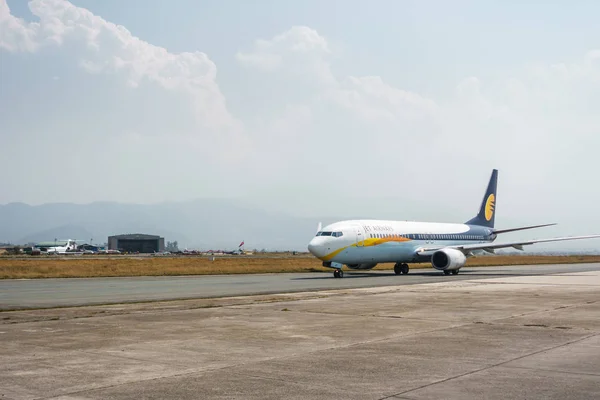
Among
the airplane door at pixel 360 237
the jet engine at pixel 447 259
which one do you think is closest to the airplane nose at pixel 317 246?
the airplane door at pixel 360 237

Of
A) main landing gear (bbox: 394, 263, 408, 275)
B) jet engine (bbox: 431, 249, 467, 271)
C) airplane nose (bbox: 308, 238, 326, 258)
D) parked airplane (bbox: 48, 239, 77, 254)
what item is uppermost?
parked airplane (bbox: 48, 239, 77, 254)

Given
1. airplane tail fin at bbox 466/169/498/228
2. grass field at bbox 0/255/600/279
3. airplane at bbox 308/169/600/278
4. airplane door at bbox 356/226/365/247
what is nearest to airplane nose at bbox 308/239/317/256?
airplane at bbox 308/169/600/278

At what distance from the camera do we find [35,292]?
87.1ft

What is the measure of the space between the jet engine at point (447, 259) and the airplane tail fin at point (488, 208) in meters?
13.8

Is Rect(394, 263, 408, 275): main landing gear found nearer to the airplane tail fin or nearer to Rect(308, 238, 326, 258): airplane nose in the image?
Rect(308, 238, 326, 258): airplane nose

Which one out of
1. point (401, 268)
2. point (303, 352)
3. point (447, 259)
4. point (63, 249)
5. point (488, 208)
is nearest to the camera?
point (303, 352)

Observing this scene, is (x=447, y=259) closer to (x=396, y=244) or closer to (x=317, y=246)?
(x=396, y=244)

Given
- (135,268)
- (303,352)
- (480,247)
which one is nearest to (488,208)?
(480,247)

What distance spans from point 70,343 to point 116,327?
243cm

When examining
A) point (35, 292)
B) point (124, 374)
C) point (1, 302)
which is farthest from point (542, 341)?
point (35, 292)

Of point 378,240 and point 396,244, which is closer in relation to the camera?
point 378,240

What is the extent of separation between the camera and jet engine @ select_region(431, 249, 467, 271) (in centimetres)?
4441

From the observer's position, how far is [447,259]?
1752 inches

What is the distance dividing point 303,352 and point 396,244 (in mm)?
35668
